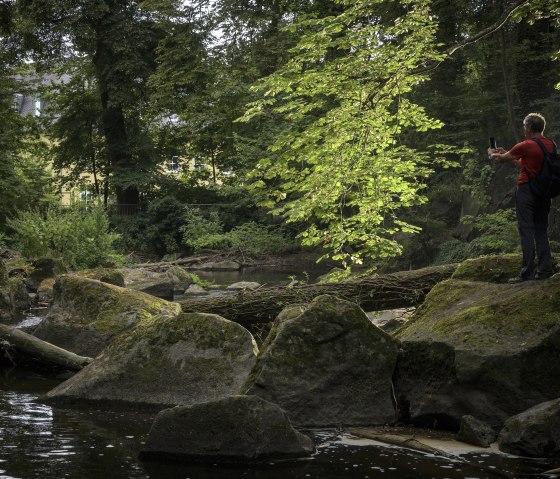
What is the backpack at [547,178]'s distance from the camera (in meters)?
8.85

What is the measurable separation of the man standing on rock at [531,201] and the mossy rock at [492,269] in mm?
972

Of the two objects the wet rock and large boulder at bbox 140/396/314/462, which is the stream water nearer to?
large boulder at bbox 140/396/314/462

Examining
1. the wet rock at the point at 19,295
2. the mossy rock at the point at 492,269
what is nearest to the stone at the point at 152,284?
the wet rock at the point at 19,295

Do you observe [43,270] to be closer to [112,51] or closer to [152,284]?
[152,284]

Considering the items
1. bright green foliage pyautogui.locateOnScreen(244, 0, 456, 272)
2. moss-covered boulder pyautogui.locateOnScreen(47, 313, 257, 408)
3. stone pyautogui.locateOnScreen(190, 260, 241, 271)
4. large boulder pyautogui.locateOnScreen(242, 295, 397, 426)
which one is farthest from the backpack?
stone pyautogui.locateOnScreen(190, 260, 241, 271)

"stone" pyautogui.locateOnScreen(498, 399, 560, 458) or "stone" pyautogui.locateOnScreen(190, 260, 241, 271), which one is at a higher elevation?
"stone" pyautogui.locateOnScreen(190, 260, 241, 271)

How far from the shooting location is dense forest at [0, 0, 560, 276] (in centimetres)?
1266

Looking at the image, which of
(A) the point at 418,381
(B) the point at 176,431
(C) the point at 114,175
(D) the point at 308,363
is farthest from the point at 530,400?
(C) the point at 114,175

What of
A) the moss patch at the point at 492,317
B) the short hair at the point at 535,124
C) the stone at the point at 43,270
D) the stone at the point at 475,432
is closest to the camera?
the stone at the point at 475,432

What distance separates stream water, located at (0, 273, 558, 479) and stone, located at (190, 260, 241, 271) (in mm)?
25724

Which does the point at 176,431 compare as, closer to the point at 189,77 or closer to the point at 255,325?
the point at 255,325

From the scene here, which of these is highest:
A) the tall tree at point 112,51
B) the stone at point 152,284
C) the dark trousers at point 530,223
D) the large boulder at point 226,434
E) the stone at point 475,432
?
the tall tree at point 112,51

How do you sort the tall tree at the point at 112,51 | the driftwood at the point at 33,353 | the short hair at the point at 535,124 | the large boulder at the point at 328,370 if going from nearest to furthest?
the large boulder at the point at 328,370, the short hair at the point at 535,124, the driftwood at the point at 33,353, the tall tree at the point at 112,51

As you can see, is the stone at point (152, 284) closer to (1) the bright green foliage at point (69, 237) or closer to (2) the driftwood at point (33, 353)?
(1) the bright green foliage at point (69, 237)
